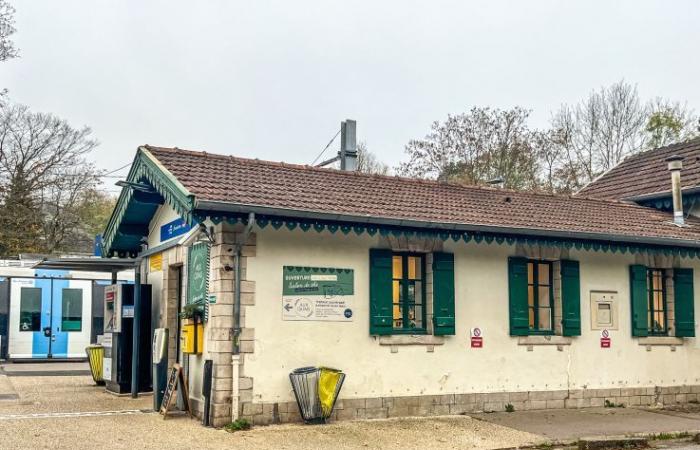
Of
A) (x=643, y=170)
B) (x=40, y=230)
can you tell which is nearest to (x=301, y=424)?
(x=643, y=170)

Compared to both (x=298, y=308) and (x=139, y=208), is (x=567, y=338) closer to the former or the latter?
(x=298, y=308)

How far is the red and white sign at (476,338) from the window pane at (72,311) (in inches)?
586

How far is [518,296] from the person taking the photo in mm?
13008

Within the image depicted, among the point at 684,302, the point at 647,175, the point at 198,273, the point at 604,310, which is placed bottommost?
the point at 604,310

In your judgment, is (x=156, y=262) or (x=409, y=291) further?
(x=156, y=262)

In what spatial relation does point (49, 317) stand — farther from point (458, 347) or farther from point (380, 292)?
point (458, 347)

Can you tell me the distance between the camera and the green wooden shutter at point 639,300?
13974 millimetres

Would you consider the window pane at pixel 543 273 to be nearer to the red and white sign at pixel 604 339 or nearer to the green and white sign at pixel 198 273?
the red and white sign at pixel 604 339

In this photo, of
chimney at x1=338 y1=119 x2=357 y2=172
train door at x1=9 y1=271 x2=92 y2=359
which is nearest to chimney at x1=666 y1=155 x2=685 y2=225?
chimney at x1=338 y1=119 x2=357 y2=172

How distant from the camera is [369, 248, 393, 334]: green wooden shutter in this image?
11.8 meters

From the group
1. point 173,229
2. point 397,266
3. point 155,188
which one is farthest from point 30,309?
point 397,266

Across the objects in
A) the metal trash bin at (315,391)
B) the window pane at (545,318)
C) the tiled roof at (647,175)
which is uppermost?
the tiled roof at (647,175)

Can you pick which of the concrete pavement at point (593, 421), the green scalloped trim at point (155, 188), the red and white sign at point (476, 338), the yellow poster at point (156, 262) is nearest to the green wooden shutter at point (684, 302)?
the concrete pavement at point (593, 421)

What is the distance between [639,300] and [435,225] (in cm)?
457
